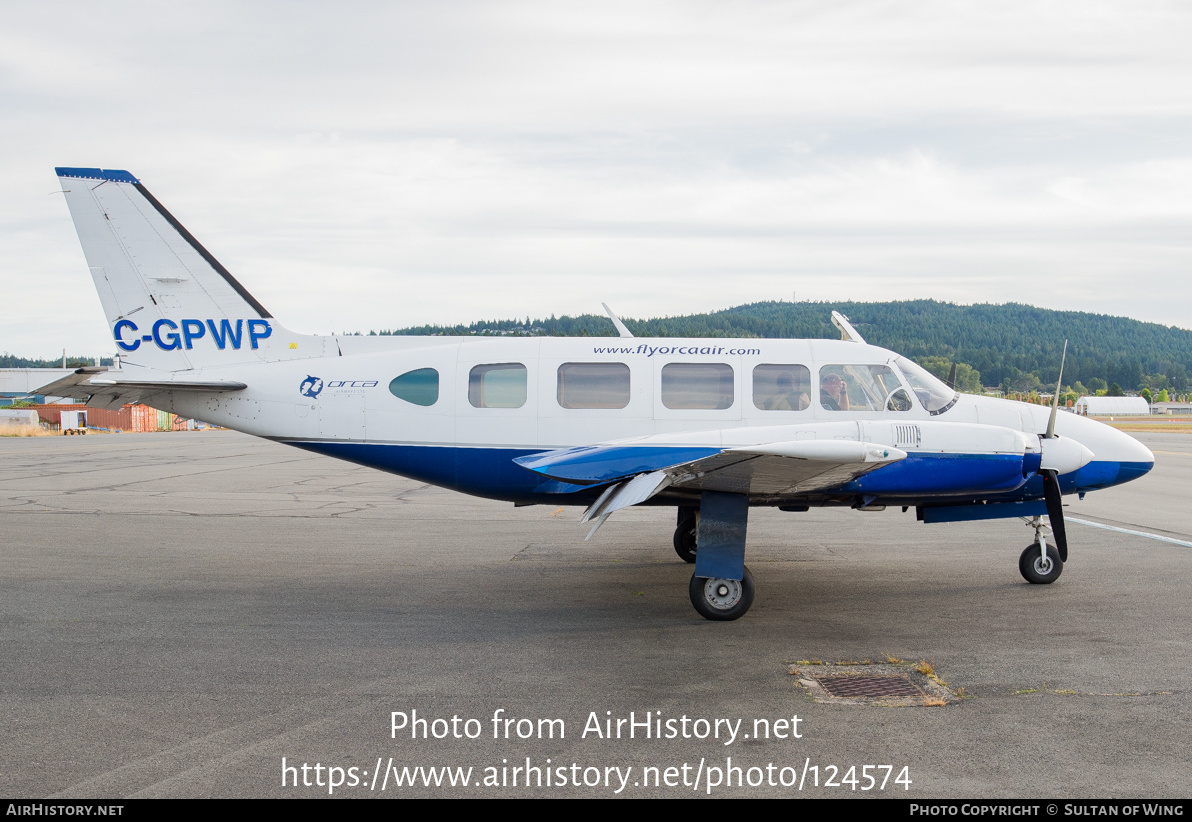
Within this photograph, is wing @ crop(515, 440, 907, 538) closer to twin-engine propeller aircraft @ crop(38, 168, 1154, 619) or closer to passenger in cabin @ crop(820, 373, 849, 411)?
twin-engine propeller aircraft @ crop(38, 168, 1154, 619)

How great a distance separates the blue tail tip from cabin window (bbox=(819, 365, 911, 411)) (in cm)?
843

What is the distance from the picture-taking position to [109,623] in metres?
7.96

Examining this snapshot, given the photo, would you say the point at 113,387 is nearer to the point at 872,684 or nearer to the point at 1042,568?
the point at 872,684

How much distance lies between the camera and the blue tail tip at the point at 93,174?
1005cm

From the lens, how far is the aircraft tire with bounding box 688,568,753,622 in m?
8.13

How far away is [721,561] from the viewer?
26.5 ft

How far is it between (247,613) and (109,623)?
118 centimetres

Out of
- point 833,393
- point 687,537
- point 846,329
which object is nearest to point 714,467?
point 833,393

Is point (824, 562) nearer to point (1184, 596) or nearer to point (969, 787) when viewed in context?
point (1184, 596)

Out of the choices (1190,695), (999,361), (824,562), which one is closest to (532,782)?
(1190,695)

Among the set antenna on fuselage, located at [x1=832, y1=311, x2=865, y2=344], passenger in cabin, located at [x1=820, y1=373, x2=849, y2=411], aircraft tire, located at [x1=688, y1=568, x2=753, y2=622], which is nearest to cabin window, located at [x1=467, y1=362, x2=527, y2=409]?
aircraft tire, located at [x1=688, y1=568, x2=753, y2=622]

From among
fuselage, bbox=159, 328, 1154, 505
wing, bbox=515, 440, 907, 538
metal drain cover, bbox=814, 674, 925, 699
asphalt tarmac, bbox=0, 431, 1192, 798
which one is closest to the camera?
asphalt tarmac, bbox=0, 431, 1192, 798

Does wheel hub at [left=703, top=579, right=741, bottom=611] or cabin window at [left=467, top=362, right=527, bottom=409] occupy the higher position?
cabin window at [left=467, top=362, right=527, bottom=409]

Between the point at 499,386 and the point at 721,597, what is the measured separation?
133 inches
